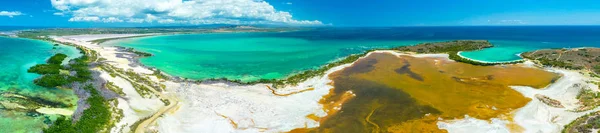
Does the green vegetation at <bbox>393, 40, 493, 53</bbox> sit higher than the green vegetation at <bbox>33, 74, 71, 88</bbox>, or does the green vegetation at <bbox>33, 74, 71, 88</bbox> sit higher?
the green vegetation at <bbox>393, 40, 493, 53</bbox>

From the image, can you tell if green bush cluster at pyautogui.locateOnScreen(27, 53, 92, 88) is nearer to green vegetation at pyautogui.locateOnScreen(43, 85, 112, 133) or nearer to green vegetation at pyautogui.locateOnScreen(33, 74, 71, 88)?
green vegetation at pyautogui.locateOnScreen(33, 74, 71, 88)

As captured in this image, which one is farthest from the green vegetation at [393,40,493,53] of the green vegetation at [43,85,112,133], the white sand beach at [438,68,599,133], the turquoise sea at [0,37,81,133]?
the turquoise sea at [0,37,81,133]

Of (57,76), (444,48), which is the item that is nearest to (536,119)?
(57,76)

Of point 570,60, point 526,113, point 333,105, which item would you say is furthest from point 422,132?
point 570,60

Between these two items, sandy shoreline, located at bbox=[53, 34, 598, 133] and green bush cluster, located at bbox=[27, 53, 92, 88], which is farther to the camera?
green bush cluster, located at bbox=[27, 53, 92, 88]

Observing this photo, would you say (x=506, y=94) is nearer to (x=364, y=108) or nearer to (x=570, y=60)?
(x=364, y=108)

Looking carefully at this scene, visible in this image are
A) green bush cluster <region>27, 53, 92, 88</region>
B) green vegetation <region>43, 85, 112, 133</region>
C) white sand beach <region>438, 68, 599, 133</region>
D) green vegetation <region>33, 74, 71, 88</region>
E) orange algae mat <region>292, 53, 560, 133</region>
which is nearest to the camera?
green vegetation <region>43, 85, 112, 133</region>

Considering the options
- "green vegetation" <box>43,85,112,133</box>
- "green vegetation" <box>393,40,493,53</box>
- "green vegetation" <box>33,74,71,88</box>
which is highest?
"green vegetation" <box>393,40,493,53</box>
